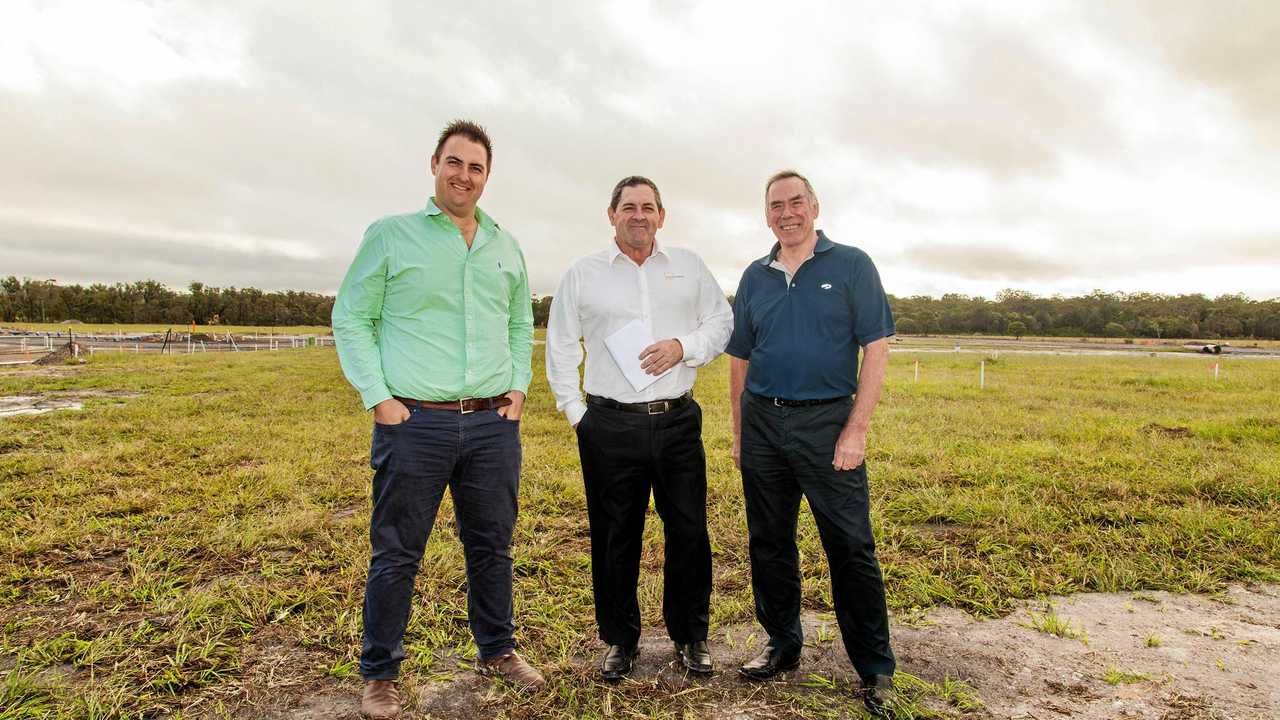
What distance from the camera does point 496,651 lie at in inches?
125

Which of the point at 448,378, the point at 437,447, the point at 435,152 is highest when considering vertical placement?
the point at 435,152

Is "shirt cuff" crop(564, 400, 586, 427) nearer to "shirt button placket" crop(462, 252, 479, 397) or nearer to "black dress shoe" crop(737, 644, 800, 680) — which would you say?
"shirt button placket" crop(462, 252, 479, 397)

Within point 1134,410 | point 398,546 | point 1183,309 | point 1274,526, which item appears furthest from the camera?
point 1183,309

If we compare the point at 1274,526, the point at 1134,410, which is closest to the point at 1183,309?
the point at 1134,410

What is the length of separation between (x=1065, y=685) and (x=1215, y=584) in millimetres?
2086

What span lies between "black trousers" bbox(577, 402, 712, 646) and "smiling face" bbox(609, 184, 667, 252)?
2.76 ft

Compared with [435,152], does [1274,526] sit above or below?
below

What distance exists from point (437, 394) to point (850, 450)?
6.20 feet

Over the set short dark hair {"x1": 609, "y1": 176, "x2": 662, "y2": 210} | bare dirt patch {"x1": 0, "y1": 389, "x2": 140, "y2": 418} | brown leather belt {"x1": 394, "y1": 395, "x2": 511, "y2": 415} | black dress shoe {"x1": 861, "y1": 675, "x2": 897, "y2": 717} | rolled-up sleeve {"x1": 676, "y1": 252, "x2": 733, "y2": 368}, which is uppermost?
short dark hair {"x1": 609, "y1": 176, "x2": 662, "y2": 210}

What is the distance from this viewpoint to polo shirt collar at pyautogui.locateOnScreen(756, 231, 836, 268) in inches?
125

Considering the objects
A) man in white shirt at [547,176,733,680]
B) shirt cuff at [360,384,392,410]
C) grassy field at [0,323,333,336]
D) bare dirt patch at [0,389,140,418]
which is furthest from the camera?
grassy field at [0,323,333,336]

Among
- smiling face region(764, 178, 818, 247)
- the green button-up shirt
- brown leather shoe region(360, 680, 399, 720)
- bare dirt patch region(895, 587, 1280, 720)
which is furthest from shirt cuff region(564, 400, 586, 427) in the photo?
bare dirt patch region(895, 587, 1280, 720)

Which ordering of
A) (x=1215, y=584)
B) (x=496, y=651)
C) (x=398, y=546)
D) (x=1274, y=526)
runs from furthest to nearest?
1. (x=1274, y=526)
2. (x=1215, y=584)
3. (x=496, y=651)
4. (x=398, y=546)

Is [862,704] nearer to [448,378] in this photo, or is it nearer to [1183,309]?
[448,378]
